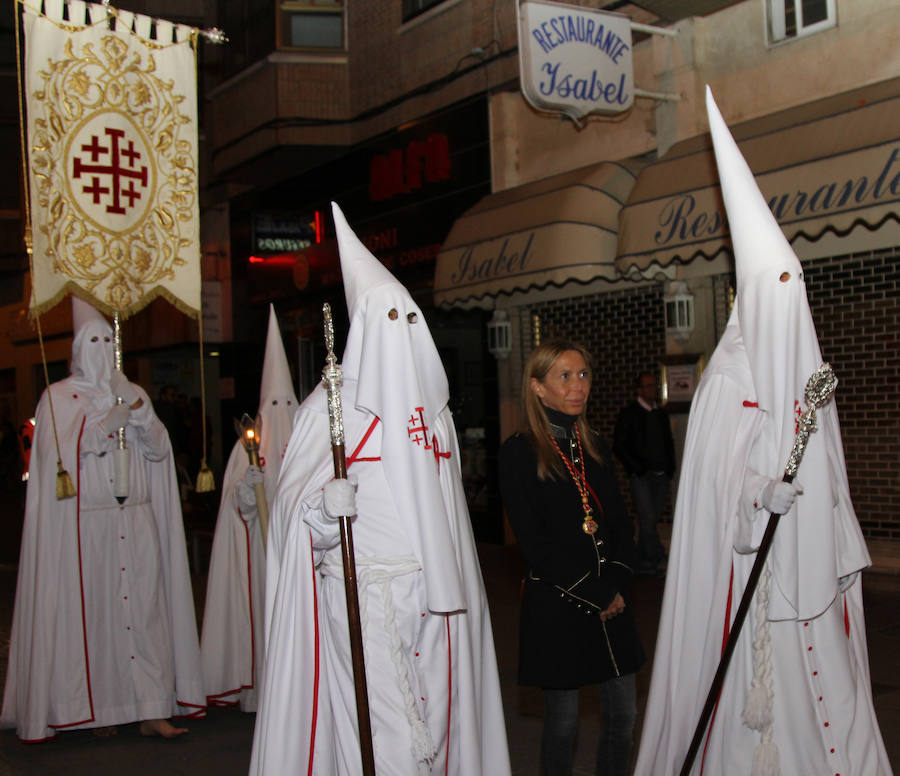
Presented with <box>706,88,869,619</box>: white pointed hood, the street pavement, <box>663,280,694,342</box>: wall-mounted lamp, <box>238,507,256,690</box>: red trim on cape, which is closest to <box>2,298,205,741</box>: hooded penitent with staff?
the street pavement

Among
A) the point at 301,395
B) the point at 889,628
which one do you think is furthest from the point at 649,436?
the point at 301,395

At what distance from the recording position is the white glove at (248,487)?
677cm

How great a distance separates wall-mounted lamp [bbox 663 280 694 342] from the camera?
38.9ft

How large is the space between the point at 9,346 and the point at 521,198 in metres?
19.7

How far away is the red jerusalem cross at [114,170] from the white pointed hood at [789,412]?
4.48m

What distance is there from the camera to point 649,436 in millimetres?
11086

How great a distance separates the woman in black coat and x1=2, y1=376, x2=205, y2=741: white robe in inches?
126

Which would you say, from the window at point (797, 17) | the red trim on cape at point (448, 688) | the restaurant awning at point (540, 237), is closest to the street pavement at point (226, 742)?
the red trim on cape at point (448, 688)

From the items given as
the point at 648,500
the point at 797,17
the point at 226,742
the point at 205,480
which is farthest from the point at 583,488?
the point at 797,17

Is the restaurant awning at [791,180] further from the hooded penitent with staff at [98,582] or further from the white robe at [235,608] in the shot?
the hooded penitent with staff at [98,582]

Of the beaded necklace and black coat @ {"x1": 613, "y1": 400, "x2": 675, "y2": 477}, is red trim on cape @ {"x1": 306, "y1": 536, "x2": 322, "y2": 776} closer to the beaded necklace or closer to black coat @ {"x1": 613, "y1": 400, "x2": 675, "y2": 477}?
the beaded necklace

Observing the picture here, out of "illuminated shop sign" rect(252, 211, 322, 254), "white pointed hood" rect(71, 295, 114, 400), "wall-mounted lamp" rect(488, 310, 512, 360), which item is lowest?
"white pointed hood" rect(71, 295, 114, 400)

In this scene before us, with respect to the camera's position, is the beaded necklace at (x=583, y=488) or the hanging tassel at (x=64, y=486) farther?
the hanging tassel at (x=64, y=486)

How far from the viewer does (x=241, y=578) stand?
7355 millimetres
